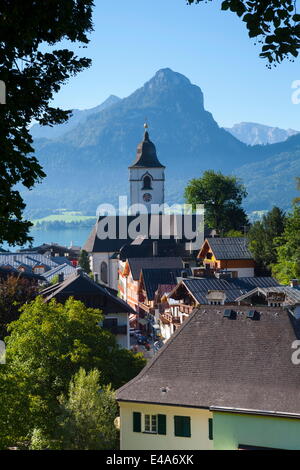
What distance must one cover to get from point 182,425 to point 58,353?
614cm

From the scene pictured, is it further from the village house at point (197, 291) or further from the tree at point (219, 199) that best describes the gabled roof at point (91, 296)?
the tree at point (219, 199)

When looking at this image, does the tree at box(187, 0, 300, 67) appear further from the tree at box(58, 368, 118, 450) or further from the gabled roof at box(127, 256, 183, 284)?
the gabled roof at box(127, 256, 183, 284)

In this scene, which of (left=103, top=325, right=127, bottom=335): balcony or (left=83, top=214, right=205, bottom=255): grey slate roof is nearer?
(left=103, top=325, right=127, bottom=335): balcony

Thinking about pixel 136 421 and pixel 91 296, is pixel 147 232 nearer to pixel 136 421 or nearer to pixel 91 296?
pixel 91 296

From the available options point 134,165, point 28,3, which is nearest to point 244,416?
point 28,3

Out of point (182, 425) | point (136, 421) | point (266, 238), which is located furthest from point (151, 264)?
point (182, 425)

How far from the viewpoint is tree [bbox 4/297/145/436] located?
28.9m

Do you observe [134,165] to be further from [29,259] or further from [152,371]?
[152,371]

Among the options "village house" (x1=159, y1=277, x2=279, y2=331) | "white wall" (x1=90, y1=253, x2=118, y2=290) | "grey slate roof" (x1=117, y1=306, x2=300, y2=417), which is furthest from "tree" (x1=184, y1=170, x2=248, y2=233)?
"grey slate roof" (x1=117, y1=306, x2=300, y2=417)

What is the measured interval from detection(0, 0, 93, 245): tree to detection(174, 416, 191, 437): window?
50.5 feet

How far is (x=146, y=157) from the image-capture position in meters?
123

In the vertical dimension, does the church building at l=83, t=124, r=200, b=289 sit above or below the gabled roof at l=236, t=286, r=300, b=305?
above

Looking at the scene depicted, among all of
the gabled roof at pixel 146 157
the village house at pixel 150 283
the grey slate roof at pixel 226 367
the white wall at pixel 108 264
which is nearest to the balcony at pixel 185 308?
the village house at pixel 150 283

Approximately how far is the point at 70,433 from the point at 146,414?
2.61 metres
